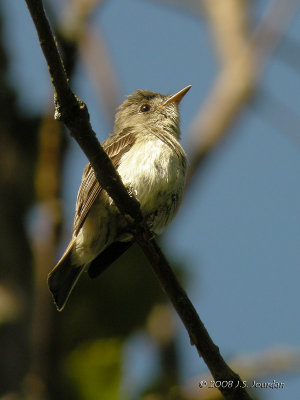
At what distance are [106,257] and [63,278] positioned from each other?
47cm

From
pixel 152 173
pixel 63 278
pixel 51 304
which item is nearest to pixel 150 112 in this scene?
pixel 152 173

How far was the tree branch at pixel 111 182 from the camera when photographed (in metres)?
3.07

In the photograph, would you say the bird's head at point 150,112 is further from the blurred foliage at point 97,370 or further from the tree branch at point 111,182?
the blurred foliage at point 97,370

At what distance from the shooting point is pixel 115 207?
4949 mm

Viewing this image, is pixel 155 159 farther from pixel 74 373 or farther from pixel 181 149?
pixel 74 373

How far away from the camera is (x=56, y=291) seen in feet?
15.1

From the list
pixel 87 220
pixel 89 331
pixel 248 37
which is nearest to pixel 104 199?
pixel 87 220

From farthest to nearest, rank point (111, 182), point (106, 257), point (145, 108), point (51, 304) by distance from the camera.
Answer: point (145, 108), point (106, 257), point (51, 304), point (111, 182)

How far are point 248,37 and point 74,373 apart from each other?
17.4ft


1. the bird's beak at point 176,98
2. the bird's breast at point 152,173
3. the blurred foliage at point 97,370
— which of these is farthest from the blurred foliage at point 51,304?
the bird's beak at point 176,98

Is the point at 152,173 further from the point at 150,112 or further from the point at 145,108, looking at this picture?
the point at 145,108

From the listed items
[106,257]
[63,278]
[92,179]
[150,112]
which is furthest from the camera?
[150,112]

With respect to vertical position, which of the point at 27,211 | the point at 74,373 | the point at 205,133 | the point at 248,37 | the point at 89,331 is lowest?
the point at 74,373

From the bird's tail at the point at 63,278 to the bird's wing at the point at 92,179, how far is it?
0.22 meters
